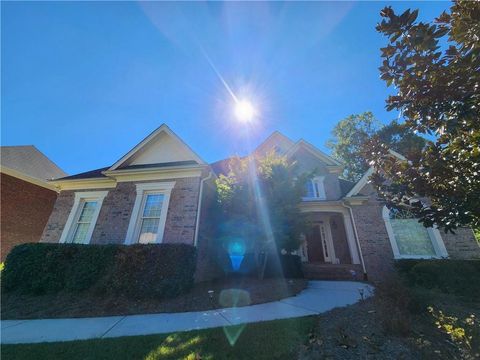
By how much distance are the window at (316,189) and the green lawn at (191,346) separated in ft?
33.8

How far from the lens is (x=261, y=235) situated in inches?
325

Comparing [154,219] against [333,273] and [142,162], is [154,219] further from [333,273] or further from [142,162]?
[333,273]

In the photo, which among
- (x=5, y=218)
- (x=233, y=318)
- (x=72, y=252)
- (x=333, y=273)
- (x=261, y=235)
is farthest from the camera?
(x=5, y=218)

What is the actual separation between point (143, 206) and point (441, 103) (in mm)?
10149

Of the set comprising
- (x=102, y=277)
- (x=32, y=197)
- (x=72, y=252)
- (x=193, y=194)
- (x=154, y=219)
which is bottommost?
(x=102, y=277)

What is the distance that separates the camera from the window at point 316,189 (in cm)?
1380

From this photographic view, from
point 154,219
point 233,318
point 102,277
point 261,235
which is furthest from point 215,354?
point 154,219

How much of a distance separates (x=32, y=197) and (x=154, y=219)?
1116cm

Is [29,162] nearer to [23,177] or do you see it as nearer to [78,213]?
[23,177]

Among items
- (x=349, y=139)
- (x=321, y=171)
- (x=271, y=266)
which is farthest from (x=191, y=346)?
(x=349, y=139)

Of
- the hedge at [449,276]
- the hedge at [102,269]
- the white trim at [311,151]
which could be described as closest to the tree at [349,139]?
the white trim at [311,151]

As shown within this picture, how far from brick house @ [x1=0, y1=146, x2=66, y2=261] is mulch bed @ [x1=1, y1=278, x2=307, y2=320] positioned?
27.0 feet

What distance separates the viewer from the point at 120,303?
627cm

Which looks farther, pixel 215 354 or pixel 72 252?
pixel 72 252
